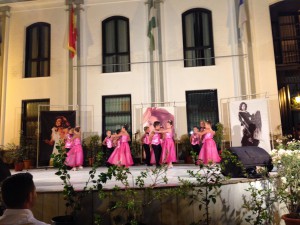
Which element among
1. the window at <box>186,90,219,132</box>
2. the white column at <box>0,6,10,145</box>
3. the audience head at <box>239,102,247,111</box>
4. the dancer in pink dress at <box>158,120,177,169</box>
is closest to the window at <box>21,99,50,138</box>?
the white column at <box>0,6,10,145</box>

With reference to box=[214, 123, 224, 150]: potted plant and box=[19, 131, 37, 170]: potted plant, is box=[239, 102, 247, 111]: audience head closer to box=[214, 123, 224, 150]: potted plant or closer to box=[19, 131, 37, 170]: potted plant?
box=[214, 123, 224, 150]: potted plant

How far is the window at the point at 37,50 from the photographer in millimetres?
11602

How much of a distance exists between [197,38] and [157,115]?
11.5 ft

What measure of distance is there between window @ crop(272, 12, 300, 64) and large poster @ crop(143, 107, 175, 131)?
196 inches

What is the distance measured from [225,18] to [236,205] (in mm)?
8207

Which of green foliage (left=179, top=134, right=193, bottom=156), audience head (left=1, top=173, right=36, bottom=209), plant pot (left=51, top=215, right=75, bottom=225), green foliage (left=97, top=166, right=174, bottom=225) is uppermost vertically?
green foliage (left=179, top=134, right=193, bottom=156)

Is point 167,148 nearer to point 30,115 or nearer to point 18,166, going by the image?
point 18,166

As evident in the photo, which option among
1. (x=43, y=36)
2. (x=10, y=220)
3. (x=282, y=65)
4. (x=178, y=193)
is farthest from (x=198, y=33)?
(x=10, y=220)

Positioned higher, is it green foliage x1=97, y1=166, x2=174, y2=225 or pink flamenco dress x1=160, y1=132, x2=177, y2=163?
pink flamenco dress x1=160, y1=132, x2=177, y2=163

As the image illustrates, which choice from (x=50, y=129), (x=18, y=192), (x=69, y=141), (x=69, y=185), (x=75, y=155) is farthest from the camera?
(x=50, y=129)

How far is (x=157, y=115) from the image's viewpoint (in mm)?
9938

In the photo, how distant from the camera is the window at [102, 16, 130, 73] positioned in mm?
11250

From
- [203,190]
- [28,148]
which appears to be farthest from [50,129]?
[203,190]

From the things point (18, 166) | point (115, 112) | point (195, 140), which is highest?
point (115, 112)
